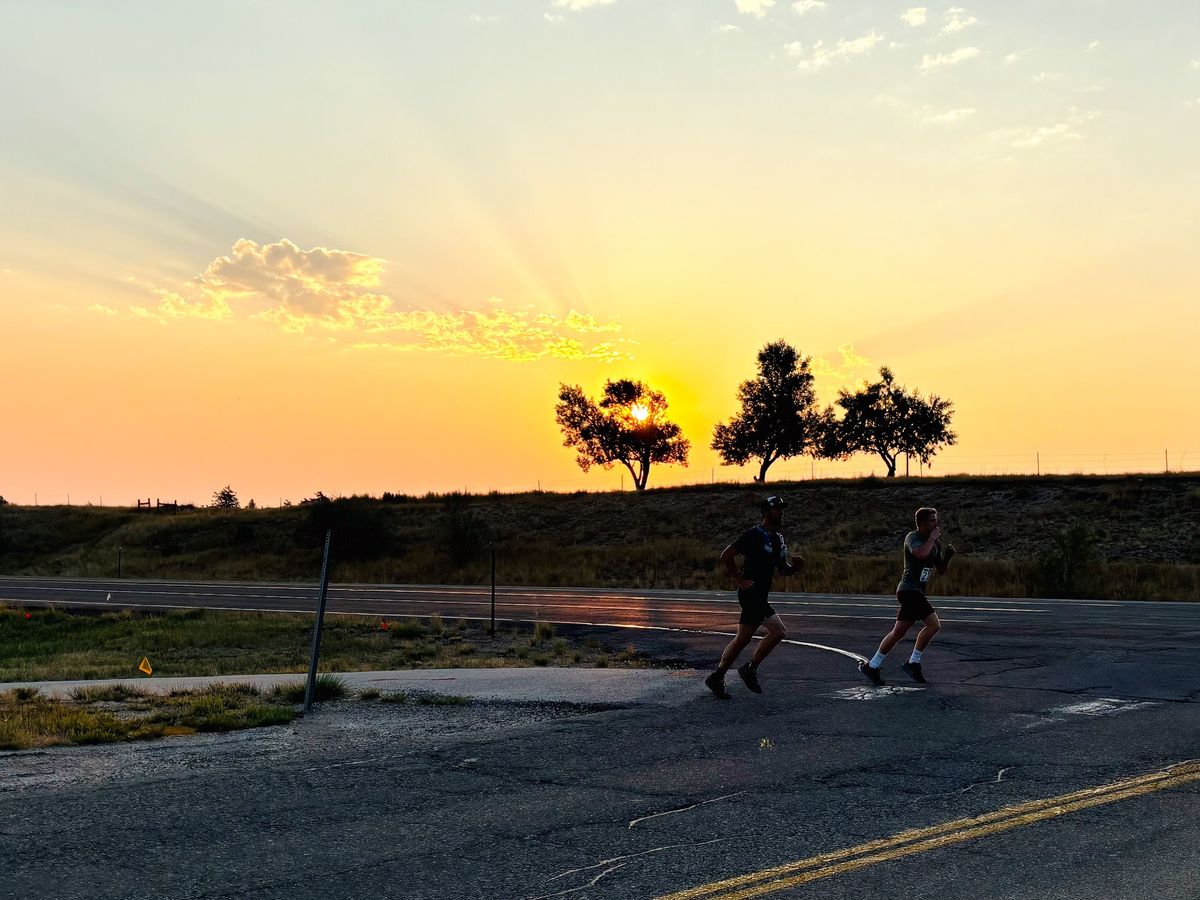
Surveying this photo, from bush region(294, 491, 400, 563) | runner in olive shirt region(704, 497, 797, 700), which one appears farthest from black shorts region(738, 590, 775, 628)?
bush region(294, 491, 400, 563)

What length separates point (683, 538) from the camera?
5847 centimetres

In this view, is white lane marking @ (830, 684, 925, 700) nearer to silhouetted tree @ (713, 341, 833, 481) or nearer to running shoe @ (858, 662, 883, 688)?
running shoe @ (858, 662, 883, 688)

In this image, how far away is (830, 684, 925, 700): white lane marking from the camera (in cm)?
1117

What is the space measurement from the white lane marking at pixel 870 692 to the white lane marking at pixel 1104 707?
1681mm

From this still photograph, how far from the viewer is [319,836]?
6078 millimetres

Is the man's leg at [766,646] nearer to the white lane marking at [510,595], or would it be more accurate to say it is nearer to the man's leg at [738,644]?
the man's leg at [738,644]

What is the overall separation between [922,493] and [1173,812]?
180 ft

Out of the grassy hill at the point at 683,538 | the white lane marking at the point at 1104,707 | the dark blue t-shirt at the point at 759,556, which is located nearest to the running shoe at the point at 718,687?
the dark blue t-shirt at the point at 759,556

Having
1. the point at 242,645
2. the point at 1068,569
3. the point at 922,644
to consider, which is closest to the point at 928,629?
the point at 922,644

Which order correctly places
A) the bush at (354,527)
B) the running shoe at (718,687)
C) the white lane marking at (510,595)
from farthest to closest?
1. the bush at (354,527)
2. the white lane marking at (510,595)
3. the running shoe at (718,687)

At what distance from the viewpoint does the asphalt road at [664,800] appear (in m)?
5.28

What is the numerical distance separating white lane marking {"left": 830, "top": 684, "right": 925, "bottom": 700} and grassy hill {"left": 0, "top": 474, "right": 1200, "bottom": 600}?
19.7m

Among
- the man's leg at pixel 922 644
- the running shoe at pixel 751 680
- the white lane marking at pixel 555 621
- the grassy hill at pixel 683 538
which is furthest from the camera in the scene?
the grassy hill at pixel 683 538

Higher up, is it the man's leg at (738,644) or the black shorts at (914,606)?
the black shorts at (914,606)
